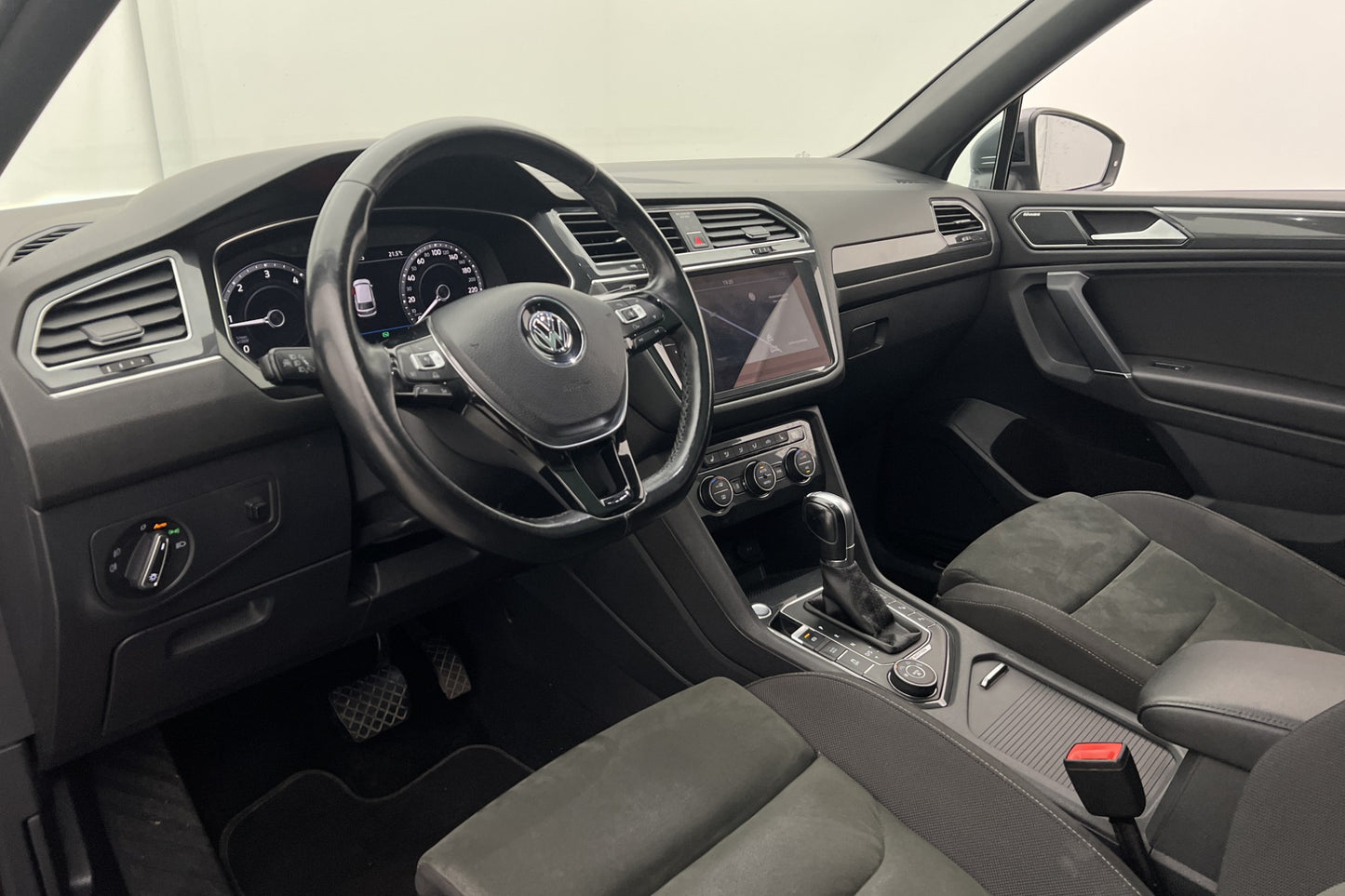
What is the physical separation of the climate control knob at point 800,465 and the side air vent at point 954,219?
783mm

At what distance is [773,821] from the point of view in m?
1.01

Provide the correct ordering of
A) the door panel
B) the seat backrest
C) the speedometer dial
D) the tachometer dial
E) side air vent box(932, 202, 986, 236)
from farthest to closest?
1. side air vent box(932, 202, 986, 236)
2. the door panel
3. the speedometer dial
4. the tachometer dial
5. the seat backrest

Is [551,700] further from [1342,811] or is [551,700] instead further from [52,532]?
[1342,811]

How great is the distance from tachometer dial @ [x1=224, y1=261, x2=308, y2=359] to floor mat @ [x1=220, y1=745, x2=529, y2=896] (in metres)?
0.91

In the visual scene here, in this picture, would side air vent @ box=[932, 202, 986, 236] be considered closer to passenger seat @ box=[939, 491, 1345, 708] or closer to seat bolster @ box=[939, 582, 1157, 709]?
passenger seat @ box=[939, 491, 1345, 708]

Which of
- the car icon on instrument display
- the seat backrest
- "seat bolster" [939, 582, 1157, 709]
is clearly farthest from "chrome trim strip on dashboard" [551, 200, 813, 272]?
the seat backrest

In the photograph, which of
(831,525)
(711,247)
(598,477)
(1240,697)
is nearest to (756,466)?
(831,525)

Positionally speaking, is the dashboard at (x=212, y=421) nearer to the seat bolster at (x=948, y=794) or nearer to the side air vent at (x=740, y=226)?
the side air vent at (x=740, y=226)

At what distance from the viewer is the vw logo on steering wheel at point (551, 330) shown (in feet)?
3.24

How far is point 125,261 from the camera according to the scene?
1.01m

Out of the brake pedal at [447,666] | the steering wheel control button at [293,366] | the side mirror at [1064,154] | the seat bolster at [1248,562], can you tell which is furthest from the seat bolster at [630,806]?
the side mirror at [1064,154]

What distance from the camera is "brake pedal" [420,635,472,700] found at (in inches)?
71.2

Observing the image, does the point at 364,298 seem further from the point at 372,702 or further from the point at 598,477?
the point at 372,702

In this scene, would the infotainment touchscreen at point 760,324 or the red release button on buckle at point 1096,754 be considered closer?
the red release button on buckle at point 1096,754
